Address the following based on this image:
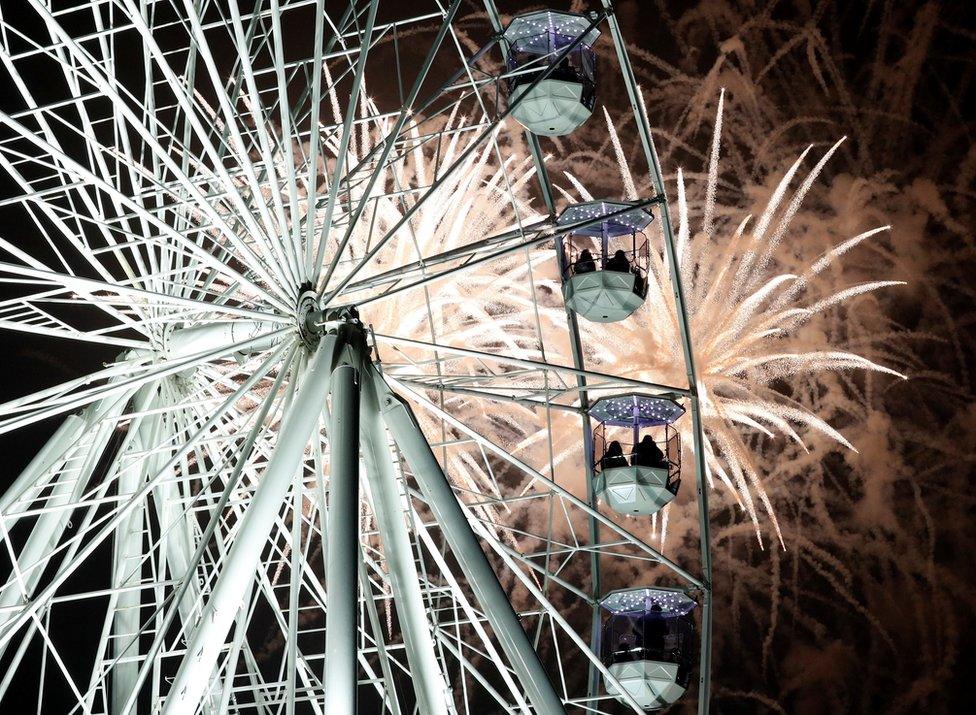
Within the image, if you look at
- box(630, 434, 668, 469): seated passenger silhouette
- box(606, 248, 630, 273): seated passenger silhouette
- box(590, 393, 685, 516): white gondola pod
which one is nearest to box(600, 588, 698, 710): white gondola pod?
box(590, 393, 685, 516): white gondola pod

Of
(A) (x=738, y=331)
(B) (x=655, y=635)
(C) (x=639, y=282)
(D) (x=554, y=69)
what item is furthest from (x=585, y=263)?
(A) (x=738, y=331)

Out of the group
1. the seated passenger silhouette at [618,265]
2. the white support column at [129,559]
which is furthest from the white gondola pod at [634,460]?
the white support column at [129,559]

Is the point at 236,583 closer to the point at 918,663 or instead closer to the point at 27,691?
the point at 27,691

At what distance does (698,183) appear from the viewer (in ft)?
62.4

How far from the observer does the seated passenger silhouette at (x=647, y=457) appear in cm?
1116

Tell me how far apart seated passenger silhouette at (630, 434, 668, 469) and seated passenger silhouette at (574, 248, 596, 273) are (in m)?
1.50

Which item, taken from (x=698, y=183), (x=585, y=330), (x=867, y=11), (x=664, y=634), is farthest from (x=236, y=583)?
(x=867, y=11)

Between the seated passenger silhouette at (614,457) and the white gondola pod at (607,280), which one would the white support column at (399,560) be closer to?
the white gondola pod at (607,280)

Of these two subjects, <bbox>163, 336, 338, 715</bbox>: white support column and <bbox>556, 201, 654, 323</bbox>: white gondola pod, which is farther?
<bbox>556, 201, 654, 323</bbox>: white gondola pod

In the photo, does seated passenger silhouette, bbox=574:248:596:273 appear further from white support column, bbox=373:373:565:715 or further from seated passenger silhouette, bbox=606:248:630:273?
white support column, bbox=373:373:565:715

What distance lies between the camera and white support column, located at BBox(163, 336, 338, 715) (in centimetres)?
654

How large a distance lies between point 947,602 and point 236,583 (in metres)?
14.5

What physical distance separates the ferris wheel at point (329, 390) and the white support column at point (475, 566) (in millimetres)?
17

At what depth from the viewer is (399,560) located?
715cm
